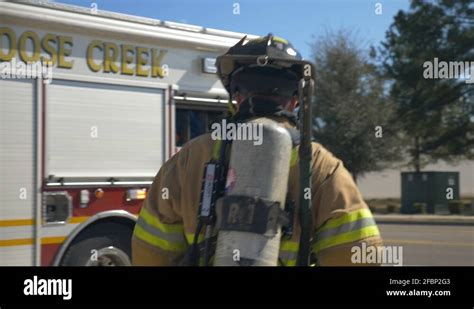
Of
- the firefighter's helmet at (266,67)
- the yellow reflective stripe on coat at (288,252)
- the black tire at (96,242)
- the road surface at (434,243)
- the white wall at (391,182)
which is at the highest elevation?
the white wall at (391,182)

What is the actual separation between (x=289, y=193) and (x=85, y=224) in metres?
3.67

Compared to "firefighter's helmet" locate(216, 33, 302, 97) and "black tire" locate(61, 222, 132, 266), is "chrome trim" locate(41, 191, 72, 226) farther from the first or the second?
"firefighter's helmet" locate(216, 33, 302, 97)

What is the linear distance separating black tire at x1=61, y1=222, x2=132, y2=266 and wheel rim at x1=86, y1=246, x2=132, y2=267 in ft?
0.05

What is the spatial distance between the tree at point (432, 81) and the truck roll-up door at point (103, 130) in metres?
13.4

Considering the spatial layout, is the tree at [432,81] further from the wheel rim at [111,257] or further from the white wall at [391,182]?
the wheel rim at [111,257]

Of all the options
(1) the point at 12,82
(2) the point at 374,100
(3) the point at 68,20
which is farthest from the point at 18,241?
(2) the point at 374,100

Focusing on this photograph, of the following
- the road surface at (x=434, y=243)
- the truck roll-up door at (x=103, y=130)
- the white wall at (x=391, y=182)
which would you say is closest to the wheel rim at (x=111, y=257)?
the truck roll-up door at (x=103, y=130)

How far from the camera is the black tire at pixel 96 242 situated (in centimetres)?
546

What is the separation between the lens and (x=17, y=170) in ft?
16.6

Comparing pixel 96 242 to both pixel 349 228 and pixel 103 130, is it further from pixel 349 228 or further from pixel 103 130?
pixel 349 228

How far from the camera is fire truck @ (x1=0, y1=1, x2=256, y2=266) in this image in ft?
16.6
